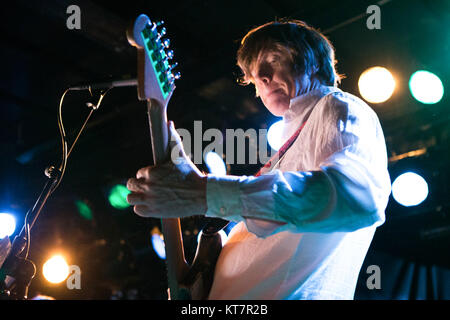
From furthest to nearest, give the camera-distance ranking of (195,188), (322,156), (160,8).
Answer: (160,8), (322,156), (195,188)

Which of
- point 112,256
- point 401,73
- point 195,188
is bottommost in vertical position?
point 195,188

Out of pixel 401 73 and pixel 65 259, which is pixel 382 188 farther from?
pixel 65 259

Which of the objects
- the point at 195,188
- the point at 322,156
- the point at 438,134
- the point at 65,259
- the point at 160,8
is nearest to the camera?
the point at 195,188

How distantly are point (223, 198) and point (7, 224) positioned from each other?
4055 millimetres

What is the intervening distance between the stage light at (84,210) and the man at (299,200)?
13.3 ft

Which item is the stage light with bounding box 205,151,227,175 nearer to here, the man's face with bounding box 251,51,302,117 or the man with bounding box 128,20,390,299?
the man's face with bounding box 251,51,302,117

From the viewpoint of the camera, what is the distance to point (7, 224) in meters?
4.42

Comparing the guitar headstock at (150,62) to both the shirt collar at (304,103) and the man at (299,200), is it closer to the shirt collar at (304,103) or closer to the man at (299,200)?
the man at (299,200)

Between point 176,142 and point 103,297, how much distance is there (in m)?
4.36

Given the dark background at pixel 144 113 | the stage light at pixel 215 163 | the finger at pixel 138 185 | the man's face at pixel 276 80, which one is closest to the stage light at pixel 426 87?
the dark background at pixel 144 113

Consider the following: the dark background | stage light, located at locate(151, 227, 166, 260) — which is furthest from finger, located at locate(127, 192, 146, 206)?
stage light, located at locate(151, 227, 166, 260)

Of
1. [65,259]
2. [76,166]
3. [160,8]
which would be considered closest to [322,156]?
[160,8]

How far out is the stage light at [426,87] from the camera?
4035 millimetres

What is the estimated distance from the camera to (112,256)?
5301 millimetres
